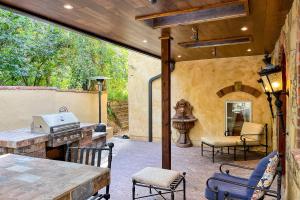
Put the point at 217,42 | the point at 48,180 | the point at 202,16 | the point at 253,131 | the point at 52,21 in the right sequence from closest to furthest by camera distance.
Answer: the point at 48,180 < the point at 202,16 < the point at 52,21 < the point at 217,42 < the point at 253,131

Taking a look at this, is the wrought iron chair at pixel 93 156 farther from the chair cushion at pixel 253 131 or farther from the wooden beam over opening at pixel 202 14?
the chair cushion at pixel 253 131

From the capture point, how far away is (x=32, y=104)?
5367 millimetres

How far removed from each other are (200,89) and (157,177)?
423 centimetres

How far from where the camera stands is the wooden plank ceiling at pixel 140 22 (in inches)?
106

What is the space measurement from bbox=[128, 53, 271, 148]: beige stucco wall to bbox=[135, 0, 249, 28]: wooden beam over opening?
3.48 m

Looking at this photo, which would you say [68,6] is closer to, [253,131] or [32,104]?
[32,104]

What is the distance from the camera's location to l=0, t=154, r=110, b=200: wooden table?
4.64 ft

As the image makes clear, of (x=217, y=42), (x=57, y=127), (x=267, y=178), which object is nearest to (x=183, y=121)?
(x=217, y=42)

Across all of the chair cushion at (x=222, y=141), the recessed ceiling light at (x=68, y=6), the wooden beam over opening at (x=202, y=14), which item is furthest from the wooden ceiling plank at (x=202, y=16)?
the chair cushion at (x=222, y=141)

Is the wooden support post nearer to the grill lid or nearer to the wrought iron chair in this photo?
the wrought iron chair

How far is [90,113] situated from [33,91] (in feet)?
7.79

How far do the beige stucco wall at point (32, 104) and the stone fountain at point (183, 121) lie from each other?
2781 mm

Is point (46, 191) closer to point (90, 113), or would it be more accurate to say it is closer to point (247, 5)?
point (247, 5)

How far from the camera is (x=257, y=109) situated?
6.04 meters
